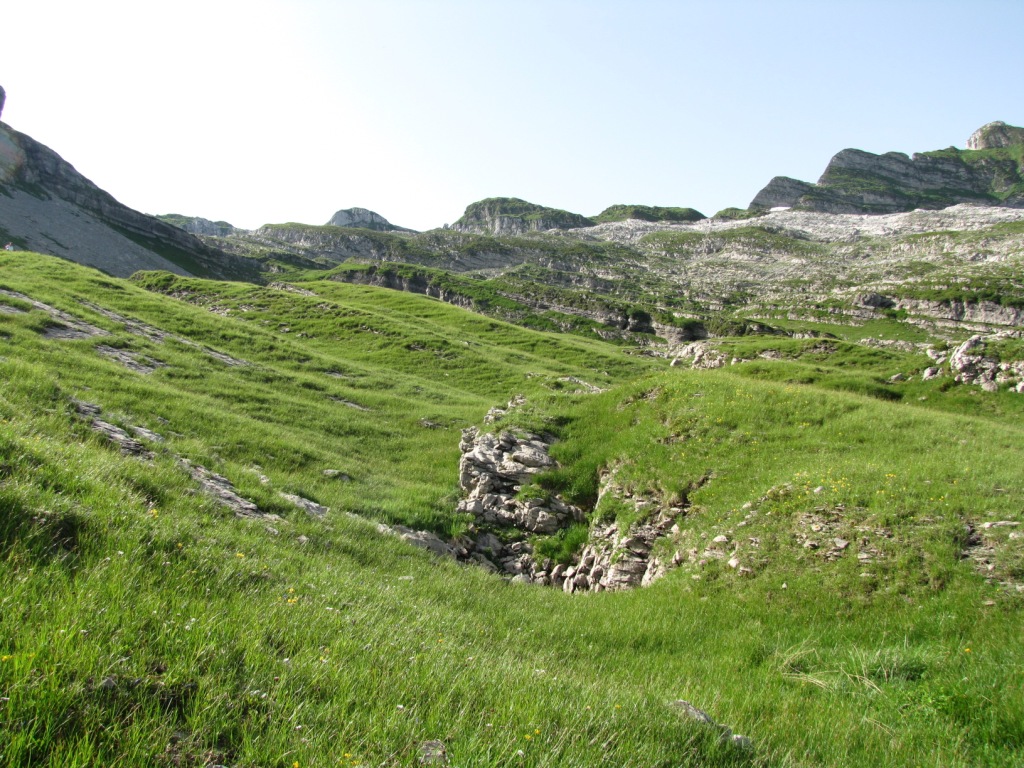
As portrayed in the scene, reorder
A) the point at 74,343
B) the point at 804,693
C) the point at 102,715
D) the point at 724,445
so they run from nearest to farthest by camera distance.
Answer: the point at 102,715 → the point at 804,693 → the point at 724,445 → the point at 74,343

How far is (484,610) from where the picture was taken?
9141 millimetres

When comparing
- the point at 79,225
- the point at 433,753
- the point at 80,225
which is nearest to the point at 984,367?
the point at 433,753

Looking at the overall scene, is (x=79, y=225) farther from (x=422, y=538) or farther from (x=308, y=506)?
(x=422, y=538)

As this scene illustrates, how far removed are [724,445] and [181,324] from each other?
131 ft

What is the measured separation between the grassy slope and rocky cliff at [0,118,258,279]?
124165 millimetres

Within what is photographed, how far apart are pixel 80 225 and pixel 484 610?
524 ft

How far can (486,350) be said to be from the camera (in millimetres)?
52875

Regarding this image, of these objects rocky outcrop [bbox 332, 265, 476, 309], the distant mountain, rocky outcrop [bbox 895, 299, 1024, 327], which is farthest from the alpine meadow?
rocky outcrop [bbox 895, 299, 1024, 327]

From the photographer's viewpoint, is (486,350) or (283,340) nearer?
(283,340)

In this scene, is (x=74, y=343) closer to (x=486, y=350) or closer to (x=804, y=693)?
(x=804, y=693)

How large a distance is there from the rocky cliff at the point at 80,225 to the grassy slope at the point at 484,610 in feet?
407

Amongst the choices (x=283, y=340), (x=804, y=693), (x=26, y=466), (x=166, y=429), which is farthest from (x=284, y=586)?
(x=283, y=340)

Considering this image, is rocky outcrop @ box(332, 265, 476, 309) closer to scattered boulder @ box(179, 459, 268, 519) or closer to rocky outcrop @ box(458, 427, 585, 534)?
rocky outcrop @ box(458, 427, 585, 534)

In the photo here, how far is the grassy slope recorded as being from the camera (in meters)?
3.60
